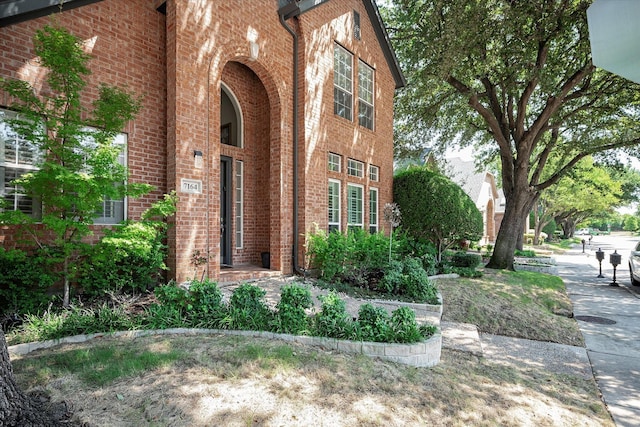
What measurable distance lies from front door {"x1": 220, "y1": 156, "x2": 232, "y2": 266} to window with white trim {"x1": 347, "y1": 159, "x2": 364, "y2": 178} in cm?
366

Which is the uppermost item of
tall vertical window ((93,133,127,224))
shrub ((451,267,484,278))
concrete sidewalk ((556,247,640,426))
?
tall vertical window ((93,133,127,224))

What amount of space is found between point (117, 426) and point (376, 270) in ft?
21.6

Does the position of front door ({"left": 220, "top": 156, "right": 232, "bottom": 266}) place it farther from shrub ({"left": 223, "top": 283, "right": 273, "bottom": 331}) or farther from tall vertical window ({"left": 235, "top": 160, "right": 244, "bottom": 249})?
shrub ({"left": 223, "top": 283, "right": 273, "bottom": 331})

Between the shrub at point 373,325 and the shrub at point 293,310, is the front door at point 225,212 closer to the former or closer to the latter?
the shrub at point 293,310

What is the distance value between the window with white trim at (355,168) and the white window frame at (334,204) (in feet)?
2.32

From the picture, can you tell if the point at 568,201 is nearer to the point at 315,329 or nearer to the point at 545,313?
the point at 545,313

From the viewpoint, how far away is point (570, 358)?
536cm

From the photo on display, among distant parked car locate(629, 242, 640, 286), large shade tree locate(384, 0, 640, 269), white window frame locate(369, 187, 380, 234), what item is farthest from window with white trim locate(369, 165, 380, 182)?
distant parked car locate(629, 242, 640, 286)

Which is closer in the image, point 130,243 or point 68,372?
point 68,372

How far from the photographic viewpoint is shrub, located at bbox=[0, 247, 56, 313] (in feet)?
14.8

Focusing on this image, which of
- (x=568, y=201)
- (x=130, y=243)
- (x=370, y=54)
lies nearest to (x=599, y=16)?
(x=130, y=243)

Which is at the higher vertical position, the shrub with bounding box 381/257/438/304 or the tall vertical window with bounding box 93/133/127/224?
the tall vertical window with bounding box 93/133/127/224

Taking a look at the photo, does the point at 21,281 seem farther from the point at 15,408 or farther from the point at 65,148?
the point at 15,408

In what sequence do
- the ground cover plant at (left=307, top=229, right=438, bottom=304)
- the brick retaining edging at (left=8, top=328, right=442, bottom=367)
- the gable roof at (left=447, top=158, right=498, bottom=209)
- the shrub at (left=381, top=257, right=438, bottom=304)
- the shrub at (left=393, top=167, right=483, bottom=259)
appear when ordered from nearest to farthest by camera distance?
the brick retaining edging at (left=8, top=328, right=442, bottom=367) < the shrub at (left=381, top=257, right=438, bottom=304) < the ground cover plant at (left=307, top=229, right=438, bottom=304) < the shrub at (left=393, top=167, right=483, bottom=259) < the gable roof at (left=447, top=158, right=498, bottom=209)
